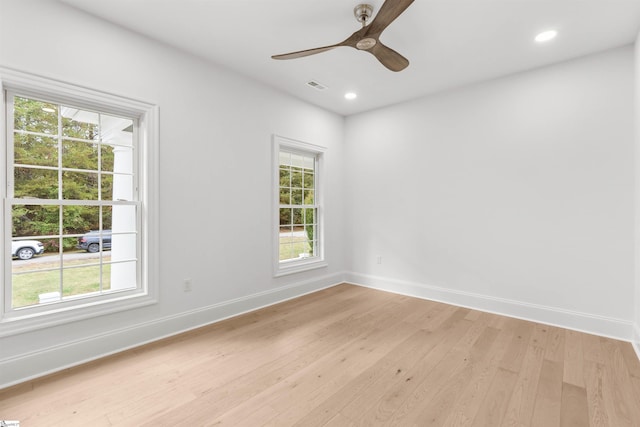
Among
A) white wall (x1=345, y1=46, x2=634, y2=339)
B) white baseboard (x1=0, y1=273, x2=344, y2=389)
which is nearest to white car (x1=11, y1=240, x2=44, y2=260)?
white baseboard (x1=0, y1=273, x2=344, y2=389)

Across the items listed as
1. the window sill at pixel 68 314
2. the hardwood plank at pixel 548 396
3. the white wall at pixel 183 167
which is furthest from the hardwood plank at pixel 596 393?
the window sill at pixel 68 314

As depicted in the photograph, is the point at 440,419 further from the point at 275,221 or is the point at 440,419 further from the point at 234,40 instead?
the point at 234,40

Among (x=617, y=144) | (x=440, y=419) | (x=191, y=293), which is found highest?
(x=617, y=144)

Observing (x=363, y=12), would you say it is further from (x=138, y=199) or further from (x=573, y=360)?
(x=573, y=360)

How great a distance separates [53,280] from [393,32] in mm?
3535

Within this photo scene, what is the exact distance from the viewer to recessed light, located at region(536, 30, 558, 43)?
2631 millimetres

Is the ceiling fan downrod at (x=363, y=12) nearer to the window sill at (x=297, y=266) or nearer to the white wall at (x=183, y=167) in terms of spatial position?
the white wall at (x=183, y=167)

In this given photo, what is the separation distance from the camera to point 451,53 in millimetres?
3004

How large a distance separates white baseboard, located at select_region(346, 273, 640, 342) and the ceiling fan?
113 inches

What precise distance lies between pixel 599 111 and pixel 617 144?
0.37 meters

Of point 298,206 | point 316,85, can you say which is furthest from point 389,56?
point 298,206

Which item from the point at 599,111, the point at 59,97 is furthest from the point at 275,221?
the point at 599,111

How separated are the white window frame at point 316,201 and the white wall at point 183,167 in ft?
0.32

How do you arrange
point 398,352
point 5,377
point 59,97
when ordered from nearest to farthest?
1. point 5,377
2. point 59,97
3. point 398,352
